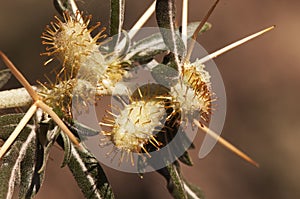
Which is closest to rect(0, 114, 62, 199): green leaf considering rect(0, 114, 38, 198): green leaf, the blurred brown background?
rect(0, 114, 38, 198): green leaf

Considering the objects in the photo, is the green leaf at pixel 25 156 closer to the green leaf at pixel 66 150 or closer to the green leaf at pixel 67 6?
the green leaf at pixel 66 150

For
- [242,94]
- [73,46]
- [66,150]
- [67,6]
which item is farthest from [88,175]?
[242,94]

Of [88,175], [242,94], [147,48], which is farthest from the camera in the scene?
[242,94]

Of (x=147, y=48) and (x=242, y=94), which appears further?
(x=242, y=94)

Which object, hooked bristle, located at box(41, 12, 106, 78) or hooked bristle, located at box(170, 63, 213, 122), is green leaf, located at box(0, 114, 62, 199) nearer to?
hooked bristle, located at box(41, 12, 106, 78)

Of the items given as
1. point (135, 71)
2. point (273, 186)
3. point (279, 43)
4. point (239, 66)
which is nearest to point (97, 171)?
point (135, 71)

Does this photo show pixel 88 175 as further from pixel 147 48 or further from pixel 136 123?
pixel 147 48

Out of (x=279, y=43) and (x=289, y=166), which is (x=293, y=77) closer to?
(x=279, y=43)

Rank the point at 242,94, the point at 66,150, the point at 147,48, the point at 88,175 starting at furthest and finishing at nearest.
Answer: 1. the point at 242,94
2. the point at 147,48
3. the point at 88,175
4. the point at 66,150

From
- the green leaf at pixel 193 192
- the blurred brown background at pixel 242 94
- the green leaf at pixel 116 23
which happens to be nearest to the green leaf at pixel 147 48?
the green leaf at pixel 116 23

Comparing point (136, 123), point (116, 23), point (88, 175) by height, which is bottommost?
point (88, 175)
